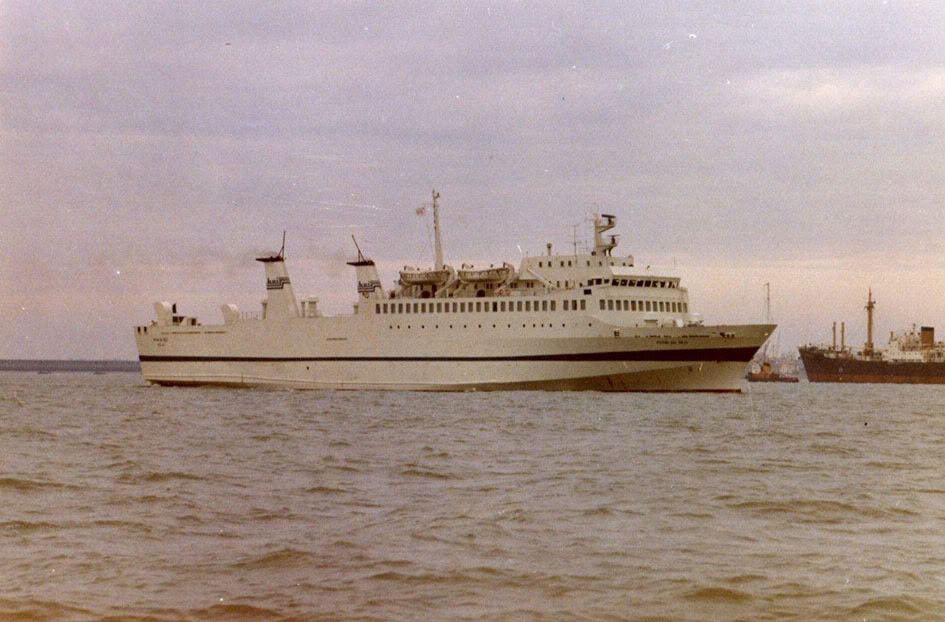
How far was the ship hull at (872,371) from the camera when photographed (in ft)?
288

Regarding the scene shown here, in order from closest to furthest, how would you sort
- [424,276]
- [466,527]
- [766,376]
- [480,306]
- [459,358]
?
[466,527] → [480,306] → [459,358] → [424,276] → [766,376]

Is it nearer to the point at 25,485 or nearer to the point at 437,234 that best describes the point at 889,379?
the point at 437,234

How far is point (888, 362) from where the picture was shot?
9006 cm

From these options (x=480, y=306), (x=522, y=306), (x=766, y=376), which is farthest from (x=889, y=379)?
(x=480, y=306)

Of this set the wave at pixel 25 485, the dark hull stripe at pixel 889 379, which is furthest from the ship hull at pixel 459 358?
the dark hull stripe at pixel 889 379

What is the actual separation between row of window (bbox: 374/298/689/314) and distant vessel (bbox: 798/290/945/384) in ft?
162

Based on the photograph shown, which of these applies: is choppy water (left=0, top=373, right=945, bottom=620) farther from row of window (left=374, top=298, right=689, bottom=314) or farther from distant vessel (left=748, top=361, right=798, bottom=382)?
distant vessel (left=748, top=361, right=798, bottom=382)

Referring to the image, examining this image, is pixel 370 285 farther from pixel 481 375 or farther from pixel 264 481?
pixel 264 481

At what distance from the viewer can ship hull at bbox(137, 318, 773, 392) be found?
41469 millimetres

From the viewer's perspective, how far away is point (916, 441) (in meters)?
23.8

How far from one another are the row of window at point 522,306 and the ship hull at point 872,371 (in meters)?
49.4

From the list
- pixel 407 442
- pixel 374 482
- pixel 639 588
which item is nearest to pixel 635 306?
pixel 407 442

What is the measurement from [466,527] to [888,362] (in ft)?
284

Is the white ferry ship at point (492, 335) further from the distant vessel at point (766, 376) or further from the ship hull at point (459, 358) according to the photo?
the distant vessel at point (766, 376)
